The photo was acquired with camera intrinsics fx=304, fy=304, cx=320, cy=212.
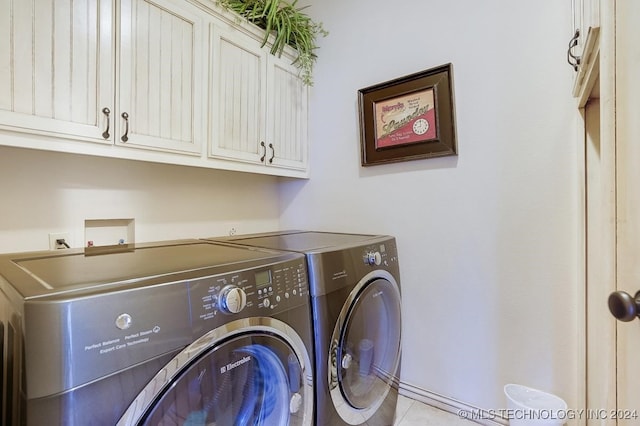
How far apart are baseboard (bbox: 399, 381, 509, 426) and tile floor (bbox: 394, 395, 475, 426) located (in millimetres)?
23

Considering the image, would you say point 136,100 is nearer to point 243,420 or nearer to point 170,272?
point 170,272

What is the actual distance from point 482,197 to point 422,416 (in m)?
1.18

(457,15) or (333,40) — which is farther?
(333,40)

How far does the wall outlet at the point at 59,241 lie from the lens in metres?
1.32

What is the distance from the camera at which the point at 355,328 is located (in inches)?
50.5

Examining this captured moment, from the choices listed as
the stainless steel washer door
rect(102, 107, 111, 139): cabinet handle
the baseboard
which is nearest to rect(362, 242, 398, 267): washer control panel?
the stainless steel washer door

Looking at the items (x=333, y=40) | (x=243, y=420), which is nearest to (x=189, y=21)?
(x=333, y=40)

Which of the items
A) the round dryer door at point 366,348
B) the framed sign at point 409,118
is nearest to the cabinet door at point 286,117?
the framed sign at point 409,118

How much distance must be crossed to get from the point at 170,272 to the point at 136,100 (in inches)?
35.8

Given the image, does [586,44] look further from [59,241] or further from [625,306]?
[59,241]

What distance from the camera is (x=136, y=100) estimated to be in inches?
50.9

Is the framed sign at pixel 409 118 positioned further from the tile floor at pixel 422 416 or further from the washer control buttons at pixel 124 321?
the washer control buttons at pixel 124 321

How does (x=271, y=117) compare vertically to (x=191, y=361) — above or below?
above

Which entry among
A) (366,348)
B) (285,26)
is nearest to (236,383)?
(366,348)
